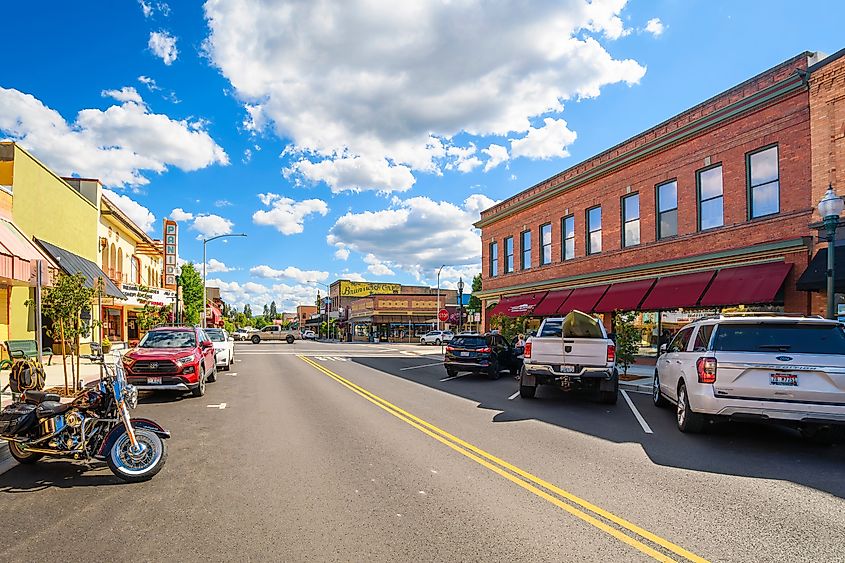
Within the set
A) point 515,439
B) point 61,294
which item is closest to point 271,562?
point 515,439

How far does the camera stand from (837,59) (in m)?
16.5

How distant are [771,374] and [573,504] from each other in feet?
14.1

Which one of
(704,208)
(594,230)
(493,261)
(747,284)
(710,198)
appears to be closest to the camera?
(747,284)

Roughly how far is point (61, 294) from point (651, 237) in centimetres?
2104

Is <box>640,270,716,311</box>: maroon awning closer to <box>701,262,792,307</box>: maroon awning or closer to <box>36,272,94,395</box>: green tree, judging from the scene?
<box>701,262,792,307</box>: maroon awning

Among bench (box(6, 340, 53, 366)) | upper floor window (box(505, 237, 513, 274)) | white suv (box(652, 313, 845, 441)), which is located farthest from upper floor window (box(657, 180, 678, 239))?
bench (box(6, 340, 53, 366))

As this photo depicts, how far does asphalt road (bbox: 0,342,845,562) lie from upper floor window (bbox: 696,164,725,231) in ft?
42.3

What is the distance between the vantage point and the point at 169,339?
Result: 15539 mm

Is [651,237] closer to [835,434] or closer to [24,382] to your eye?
[835,434]

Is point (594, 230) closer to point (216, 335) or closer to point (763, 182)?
point (763, 182)

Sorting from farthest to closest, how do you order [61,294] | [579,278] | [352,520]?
[579,278] → [61,294] → [352,520]

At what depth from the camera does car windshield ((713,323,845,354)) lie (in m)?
8.20

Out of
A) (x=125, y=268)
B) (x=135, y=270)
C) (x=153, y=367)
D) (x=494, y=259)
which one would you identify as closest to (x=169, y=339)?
(x=153, y=367)

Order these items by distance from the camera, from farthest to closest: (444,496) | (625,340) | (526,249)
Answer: (526,249)
(625,340)
(444,496)
